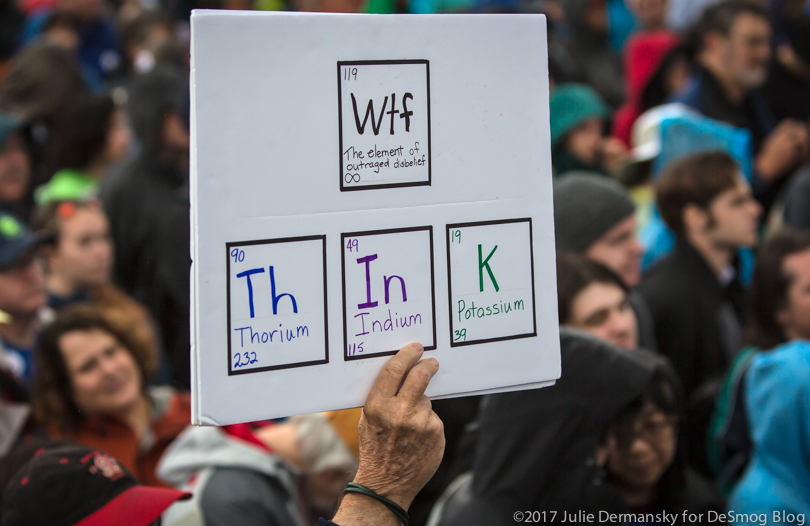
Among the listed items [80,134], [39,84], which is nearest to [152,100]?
[80,134]

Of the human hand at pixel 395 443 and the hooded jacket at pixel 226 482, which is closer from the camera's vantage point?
the human hand at pixel 395 443

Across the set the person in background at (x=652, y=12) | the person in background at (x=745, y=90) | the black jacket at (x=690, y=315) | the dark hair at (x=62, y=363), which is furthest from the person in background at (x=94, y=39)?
the black jacket at (x=690, y=315)

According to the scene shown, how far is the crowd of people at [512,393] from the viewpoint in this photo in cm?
214

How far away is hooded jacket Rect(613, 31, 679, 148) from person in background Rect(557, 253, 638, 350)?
3468 mm

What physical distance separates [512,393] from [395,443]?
78 centimetres

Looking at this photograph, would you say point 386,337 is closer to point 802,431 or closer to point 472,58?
point 472,58

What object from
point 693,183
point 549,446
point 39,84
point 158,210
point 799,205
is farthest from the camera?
point 39,84

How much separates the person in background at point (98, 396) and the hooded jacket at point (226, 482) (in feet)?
1.53

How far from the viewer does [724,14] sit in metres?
5.56

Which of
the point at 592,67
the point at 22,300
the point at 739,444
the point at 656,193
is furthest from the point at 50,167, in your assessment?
the point at 592,67

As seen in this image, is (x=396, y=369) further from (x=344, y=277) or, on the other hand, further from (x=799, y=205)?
(x=799, y=205)

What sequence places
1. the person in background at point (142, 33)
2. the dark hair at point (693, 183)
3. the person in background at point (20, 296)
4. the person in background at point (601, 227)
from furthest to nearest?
1. the person in background at point (142, 33)
2. the dark hair at point (693, 183)
3. the person in background at point (20, 296)
4. the person in background at point (601, 227)

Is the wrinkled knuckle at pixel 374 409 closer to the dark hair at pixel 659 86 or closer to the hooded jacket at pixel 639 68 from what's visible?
the hooded jacket at pixel 639 68

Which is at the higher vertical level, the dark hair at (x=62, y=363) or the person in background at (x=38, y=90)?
the person in background at (x=38, y=90)
